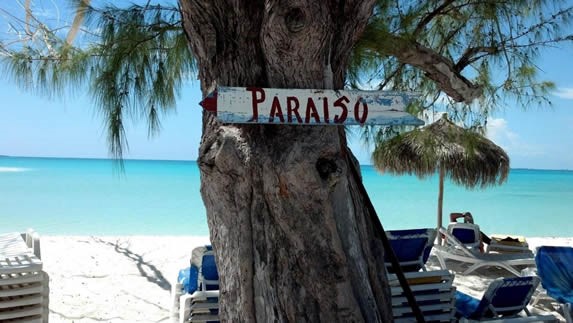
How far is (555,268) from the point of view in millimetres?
3521

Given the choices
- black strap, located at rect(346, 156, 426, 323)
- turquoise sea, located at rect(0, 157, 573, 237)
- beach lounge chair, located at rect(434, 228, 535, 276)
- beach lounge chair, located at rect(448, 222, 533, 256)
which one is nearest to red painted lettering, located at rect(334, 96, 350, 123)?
black strap, located at rect(346, 156, 426, 323)

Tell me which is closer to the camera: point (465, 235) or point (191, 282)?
point (191, 282)

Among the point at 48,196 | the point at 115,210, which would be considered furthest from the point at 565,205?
the point at 48,196

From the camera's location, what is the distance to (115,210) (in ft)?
65.6

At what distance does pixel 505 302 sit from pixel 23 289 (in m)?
2.47

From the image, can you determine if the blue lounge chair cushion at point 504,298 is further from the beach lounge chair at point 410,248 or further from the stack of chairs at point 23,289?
the stack of chairs at point 23,289

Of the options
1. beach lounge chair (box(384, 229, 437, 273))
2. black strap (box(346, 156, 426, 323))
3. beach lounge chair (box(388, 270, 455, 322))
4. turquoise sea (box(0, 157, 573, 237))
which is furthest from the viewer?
turquoise sea (box(0, 157, 573, 237))

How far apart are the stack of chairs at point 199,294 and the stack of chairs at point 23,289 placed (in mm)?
662

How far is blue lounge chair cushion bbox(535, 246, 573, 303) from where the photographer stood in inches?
134

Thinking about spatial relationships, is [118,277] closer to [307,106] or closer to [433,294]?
[433,294]

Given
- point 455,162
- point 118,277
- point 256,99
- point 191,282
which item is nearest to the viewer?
point 256,99

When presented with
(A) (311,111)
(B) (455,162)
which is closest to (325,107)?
(A) (311,111)

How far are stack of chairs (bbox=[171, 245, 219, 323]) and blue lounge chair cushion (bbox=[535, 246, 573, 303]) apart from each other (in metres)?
2.24

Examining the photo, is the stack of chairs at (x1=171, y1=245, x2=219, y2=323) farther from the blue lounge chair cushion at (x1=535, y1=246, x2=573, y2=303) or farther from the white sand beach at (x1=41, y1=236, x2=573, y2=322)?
the blue lounge chair cushion at (x1=535, y1=246, x2=573, y2=303)
